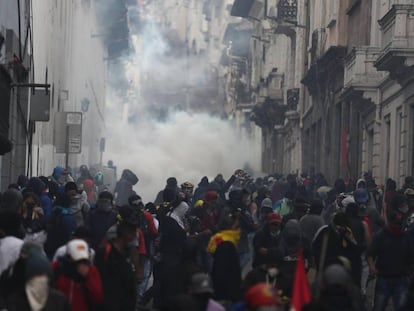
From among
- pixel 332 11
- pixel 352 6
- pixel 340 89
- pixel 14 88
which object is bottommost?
pixel 14 88

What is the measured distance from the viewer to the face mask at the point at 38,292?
9.25 m

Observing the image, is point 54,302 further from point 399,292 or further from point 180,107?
point 180,107

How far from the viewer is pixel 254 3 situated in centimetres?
7125

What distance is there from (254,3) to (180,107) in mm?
75980

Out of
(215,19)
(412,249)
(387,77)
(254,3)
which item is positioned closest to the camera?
(412,249)

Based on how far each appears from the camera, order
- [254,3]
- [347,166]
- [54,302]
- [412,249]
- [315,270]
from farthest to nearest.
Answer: [254,3]
[347,166]
[412,249]
[315,270]
[54,302]

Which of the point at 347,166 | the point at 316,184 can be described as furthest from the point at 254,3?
the point at 316,184

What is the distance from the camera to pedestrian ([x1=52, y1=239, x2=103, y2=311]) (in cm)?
1016

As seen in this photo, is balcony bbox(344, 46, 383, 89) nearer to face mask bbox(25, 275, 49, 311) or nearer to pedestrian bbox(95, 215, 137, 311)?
pedestrian bbox(95, 215, 137, 311)

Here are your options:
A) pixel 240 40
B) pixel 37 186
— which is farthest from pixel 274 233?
pixel 240 40

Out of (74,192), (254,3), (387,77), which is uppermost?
(254,3)

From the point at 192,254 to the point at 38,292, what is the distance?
2817 millimetres

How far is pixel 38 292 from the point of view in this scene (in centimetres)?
926

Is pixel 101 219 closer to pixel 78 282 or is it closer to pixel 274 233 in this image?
pixel 274 233
